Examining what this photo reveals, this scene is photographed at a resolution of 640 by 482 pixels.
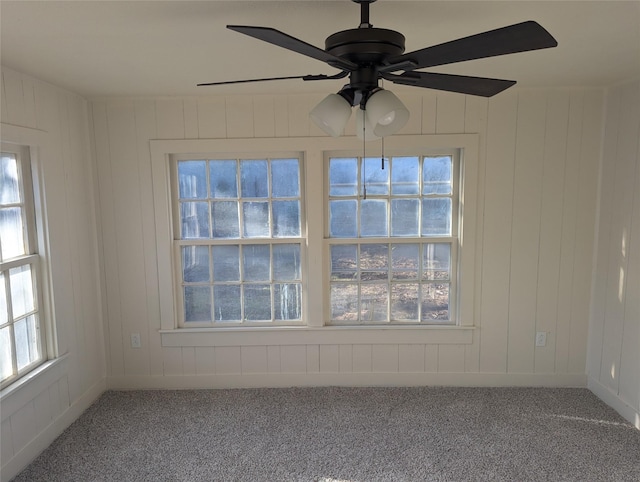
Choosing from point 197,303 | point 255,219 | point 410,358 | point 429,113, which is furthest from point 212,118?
point 410,358

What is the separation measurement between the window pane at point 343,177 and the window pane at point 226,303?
1109mm

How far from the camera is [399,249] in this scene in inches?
135

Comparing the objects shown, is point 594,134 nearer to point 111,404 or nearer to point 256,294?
point 256,294

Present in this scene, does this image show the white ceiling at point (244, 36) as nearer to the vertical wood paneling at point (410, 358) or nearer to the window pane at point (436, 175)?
the window pane at point (436, 175)

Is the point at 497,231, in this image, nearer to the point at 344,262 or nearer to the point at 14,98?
the point at 344,262

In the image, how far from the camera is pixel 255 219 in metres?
3.41

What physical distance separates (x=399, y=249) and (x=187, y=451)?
204 cm

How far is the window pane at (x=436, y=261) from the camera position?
3.41 meters

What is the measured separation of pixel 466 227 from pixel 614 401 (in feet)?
5.19

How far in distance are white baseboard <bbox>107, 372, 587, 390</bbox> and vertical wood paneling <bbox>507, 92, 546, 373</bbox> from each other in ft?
0.83

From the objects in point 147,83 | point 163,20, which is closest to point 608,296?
point 163,20

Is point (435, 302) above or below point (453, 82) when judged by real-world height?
below

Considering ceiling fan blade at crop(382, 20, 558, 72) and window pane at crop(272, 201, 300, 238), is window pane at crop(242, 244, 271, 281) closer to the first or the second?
window pane at crop(272, 201, 300, 238)

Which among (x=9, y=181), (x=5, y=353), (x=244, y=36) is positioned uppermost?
(x=244, y=36)
